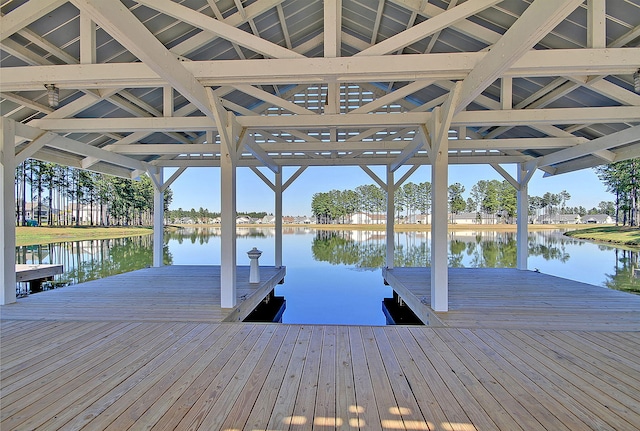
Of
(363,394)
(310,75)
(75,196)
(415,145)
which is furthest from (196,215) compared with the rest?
(363,394)

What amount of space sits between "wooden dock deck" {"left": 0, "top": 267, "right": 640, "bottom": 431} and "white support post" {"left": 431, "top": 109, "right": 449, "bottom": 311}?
24.7 inches

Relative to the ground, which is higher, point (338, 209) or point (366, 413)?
point (338, 209)

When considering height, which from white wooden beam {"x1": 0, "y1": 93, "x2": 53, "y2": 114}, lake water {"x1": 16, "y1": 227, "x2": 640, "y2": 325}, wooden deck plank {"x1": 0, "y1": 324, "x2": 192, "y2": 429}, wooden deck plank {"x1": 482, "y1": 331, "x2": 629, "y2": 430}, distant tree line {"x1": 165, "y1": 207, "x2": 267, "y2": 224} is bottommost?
lake water {"x1": 16, "y1": 227, "x2": 640, "y2": 325}

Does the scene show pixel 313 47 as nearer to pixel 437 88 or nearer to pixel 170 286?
pixel 437 88

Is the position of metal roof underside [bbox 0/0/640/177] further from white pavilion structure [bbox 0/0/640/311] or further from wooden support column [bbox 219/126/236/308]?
wooden support column [bbox 219/126/236/308]

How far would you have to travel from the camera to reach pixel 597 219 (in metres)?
40.0

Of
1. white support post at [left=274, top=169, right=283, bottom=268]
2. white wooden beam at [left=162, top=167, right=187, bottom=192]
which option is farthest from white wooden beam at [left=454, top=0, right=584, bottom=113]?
white wooden beam at [left=162, top=167, right=187, bottom=192]

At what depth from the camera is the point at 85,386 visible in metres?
2.04

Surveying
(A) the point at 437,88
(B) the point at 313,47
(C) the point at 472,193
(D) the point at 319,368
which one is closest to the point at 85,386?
(D) the point at 319,368

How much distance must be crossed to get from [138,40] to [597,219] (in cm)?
5257

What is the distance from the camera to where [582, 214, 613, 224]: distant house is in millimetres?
38500

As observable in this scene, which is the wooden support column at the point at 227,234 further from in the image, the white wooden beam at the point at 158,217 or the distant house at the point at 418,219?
the distant house at the point at 418,219

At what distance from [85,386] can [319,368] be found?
153 cm

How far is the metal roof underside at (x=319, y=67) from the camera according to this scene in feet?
8.52
